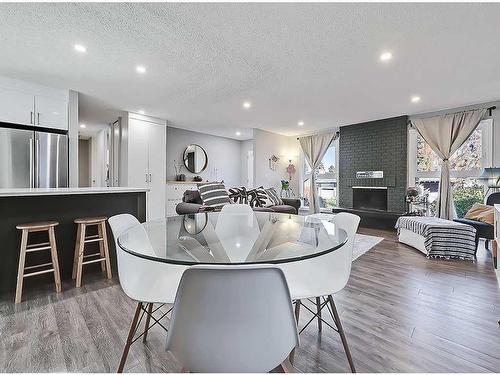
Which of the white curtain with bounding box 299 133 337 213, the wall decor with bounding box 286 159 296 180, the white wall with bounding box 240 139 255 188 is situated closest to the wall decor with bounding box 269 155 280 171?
the wall decor with bounding box 286 159 296 180

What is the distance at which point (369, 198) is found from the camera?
18.6 feet

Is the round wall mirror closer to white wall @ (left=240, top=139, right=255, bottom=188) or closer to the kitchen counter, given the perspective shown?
white wall @ (left=240, top=139, right=255, bottom=188)

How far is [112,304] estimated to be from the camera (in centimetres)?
198

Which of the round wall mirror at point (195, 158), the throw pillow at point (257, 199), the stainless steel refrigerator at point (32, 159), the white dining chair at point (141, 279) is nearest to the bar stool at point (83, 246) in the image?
the white dining chair at point (141, 279)

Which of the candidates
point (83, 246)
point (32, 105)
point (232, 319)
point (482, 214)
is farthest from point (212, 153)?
point (232, 319)

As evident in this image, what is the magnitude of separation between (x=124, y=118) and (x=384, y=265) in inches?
216

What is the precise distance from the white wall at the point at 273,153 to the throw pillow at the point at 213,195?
191 centimetres

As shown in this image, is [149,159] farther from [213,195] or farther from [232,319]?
[232,319]

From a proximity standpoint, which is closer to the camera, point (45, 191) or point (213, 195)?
point (45, 191)

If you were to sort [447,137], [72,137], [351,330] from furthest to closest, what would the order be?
[447,137]
[72,137]
[351,330]

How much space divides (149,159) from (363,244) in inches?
183

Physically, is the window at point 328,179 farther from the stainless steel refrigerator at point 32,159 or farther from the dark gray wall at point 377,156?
the stainless steel refrigerator at point 32,159

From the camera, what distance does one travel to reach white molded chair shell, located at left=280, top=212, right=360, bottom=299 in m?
1.29

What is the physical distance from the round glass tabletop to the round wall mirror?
179 inches
